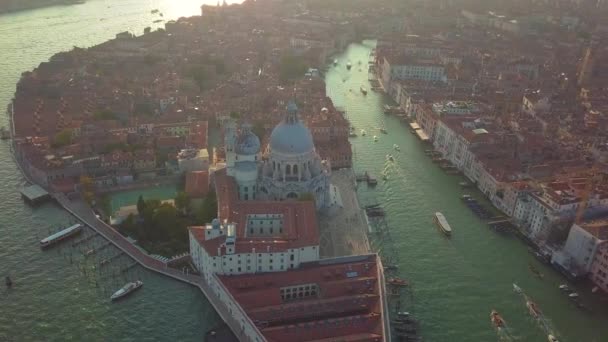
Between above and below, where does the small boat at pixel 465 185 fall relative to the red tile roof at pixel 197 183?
below

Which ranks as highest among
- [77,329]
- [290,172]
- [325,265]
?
[290,172]

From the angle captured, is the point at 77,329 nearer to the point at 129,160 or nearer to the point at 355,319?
the point at 355,319

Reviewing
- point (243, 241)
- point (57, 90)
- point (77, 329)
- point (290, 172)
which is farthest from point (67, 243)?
point (57, 90)

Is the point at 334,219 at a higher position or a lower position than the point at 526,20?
lower

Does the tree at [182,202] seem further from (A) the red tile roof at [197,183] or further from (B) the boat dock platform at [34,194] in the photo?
(B) the boat dock platform at [34,194]

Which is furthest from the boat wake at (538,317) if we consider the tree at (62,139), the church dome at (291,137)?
the tree at (62,139)

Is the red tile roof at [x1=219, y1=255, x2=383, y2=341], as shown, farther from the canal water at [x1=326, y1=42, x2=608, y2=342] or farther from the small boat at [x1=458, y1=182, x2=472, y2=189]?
the small boat at [x1=458, y1=182, x2=472, y2=189]

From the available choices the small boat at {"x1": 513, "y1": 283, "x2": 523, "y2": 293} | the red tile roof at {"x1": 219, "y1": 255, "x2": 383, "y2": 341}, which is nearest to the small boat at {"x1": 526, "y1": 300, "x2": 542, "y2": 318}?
the small boat at {"x1": 513, "y1": 283, "x2": 523, "y2": 293}
